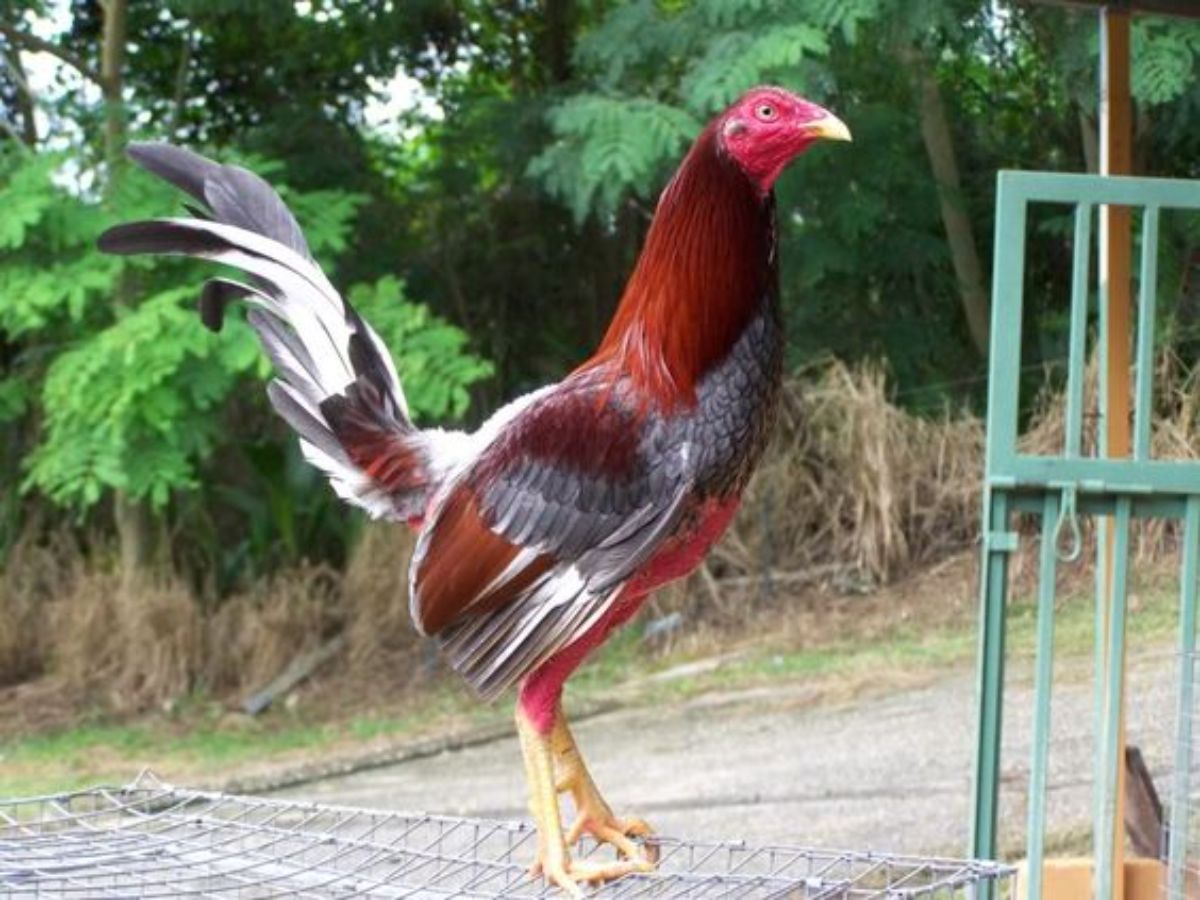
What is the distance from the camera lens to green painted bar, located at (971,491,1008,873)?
2.41 metres

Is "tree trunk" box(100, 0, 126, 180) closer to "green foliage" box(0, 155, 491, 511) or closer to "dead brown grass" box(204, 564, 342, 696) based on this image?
"green foliage" box(0, 155, 491, 511)

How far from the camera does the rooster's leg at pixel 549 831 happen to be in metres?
1.96

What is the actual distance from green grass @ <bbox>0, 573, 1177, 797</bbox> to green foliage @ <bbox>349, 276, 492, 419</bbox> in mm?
1151

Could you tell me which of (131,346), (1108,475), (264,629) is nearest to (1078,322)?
(1108,475)

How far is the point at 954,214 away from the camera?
272 inches

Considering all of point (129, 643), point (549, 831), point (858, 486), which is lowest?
point (129, 643)

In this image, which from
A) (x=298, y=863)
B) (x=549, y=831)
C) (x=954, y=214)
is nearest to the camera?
(x=549, y=831)

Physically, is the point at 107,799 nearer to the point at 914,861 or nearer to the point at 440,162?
the point at 914,861

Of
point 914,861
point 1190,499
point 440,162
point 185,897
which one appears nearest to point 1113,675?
point 1190,499

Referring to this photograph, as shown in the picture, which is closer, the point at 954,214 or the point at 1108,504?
the point at 1108,504

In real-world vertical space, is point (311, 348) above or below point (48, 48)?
below

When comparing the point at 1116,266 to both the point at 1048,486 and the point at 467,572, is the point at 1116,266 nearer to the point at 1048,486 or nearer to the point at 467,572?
the point at 1048,486

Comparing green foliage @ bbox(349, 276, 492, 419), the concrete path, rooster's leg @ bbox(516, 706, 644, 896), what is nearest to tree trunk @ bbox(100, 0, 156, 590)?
green foliage @ bbox(349, 276, 492, 419)

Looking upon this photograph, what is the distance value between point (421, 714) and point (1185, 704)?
399 cm
